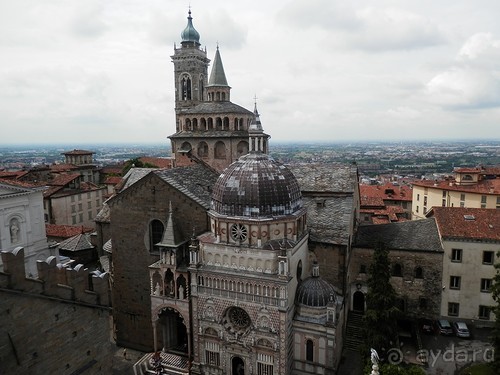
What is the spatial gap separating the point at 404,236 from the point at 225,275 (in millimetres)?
19066

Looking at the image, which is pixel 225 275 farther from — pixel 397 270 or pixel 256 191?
pixel 397 270

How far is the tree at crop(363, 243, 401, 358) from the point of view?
27.3 meters

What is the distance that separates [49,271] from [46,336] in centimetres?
239

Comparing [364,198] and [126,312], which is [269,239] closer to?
[126,312]

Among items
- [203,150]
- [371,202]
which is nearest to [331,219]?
[203,150]

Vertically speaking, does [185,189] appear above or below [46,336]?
→ above

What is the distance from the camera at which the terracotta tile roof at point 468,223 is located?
114ft

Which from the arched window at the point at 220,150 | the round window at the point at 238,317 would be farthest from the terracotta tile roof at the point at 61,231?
the round window at the point at 238,317

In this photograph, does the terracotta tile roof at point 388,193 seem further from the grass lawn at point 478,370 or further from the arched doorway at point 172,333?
the arched doorway at point 172,333

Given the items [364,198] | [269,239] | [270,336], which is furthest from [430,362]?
[364,198]

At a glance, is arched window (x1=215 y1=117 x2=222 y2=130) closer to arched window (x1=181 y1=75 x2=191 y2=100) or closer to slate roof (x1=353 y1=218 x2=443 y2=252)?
arched window (x1=181 y1=75 x2=191 y2=100)

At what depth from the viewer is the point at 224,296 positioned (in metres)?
28.0

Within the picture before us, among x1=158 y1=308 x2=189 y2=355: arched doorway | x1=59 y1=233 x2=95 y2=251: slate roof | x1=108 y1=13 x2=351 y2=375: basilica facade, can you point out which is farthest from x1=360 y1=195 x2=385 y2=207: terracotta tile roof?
x1=59 y1=233 x2=95 y2=251: slate roof

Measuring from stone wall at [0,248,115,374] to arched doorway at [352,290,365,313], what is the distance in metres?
25.8
